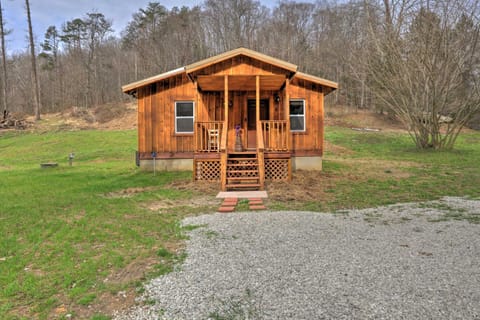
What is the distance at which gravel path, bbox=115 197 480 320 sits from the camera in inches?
117

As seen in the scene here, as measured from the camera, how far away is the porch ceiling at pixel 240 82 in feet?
34.3

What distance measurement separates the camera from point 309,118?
1255 cm

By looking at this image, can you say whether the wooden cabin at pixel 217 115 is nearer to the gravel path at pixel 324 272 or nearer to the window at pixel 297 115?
the window at pixel 297 115

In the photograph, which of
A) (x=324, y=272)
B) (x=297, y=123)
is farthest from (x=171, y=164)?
(x=324, y=272)

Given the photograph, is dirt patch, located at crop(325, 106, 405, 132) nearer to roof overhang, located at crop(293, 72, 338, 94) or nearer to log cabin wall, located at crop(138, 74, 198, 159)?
roof overhang, located at crop(293, 72, 338, 94)

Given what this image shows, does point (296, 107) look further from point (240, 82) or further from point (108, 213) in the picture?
point (108, 213)

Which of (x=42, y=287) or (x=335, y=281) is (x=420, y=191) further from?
(x=42, y=287)

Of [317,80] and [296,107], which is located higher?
[317,80]

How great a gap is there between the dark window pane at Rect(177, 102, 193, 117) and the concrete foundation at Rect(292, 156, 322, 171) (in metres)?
4.37

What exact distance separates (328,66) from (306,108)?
2562 cm

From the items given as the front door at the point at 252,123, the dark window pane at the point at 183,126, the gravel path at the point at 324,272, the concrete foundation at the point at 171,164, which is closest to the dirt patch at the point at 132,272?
the gravel path at the point at 324,272

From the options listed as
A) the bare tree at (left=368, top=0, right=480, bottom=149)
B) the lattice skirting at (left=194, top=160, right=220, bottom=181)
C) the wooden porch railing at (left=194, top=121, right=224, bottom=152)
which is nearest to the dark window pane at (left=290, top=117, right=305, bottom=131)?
the wooden porch railing at (left=194, top=121, right=224, bottom=152)

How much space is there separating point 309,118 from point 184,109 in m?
4.83

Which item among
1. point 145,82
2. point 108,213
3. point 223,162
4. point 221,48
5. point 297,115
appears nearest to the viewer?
point 108,213
